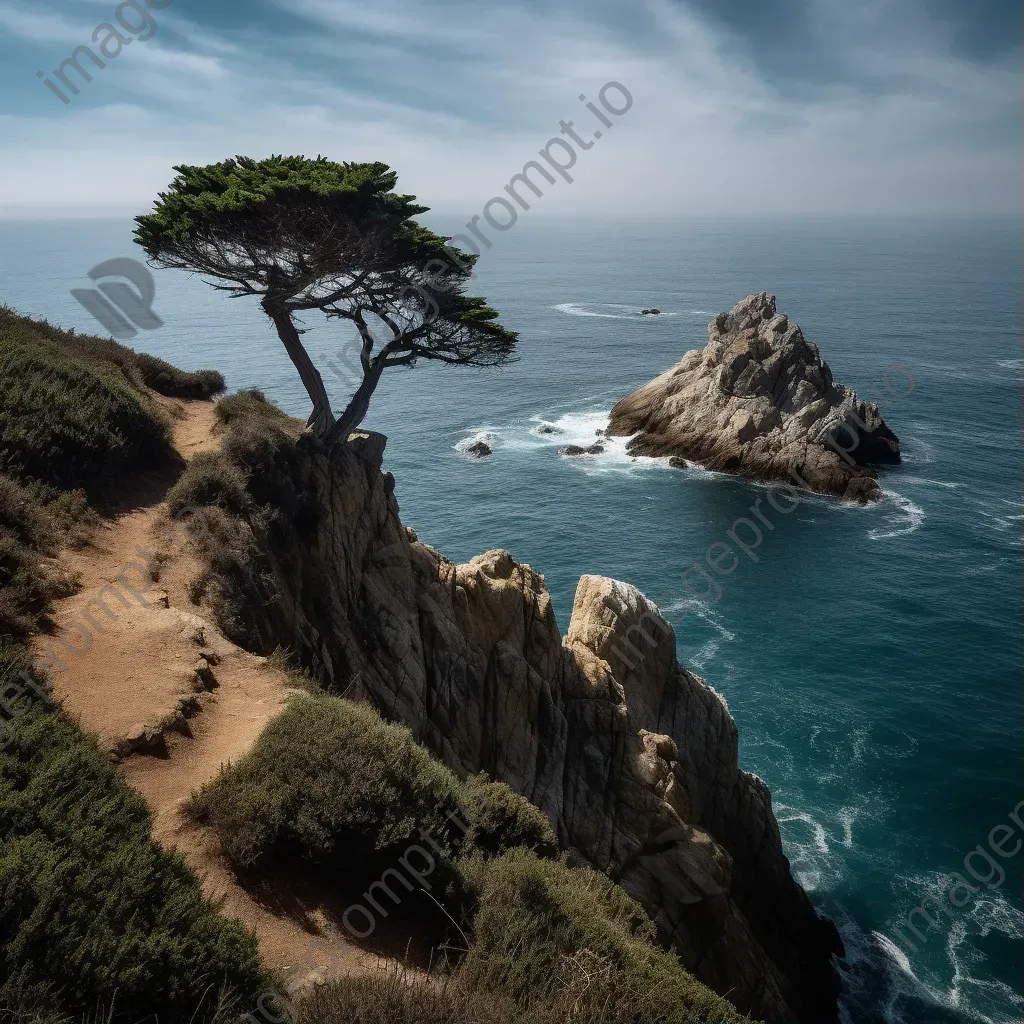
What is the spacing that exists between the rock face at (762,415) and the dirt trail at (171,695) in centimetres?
5261

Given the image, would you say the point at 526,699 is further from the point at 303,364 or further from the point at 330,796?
the point at 330,796

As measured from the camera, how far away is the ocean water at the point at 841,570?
2706 centimetres

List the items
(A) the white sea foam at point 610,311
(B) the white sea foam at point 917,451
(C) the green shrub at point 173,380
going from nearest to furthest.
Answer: (C) the green shrub at point 173,380
(B) the white sea foam at point 917,451
(A) the white sea foam at point 610,311

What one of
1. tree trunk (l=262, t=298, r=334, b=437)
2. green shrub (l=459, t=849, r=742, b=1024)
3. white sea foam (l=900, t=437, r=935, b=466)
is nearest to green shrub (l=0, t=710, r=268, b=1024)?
green shrub (l=459, t=849, r=742, b=1024)

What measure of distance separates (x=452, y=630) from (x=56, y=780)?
41.5 feet

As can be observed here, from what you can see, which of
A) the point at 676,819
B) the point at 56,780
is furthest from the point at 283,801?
the point at 676,819

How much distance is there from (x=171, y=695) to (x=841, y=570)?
43.4 metres

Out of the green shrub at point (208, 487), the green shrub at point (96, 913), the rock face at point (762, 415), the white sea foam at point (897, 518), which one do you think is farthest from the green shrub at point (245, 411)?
the rock face at point (762, 415)

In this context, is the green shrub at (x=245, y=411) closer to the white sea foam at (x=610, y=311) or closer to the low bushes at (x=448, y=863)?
the low bushes at (x=448, y=863)

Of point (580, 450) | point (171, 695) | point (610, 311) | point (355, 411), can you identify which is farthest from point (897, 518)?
point (610, 311)

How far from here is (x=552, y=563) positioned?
46.2 meters

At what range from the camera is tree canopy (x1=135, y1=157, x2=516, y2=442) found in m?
18.1

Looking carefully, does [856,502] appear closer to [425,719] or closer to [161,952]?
[425,719]

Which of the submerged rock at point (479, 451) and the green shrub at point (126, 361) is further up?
the green shrub at point (126, 361)
